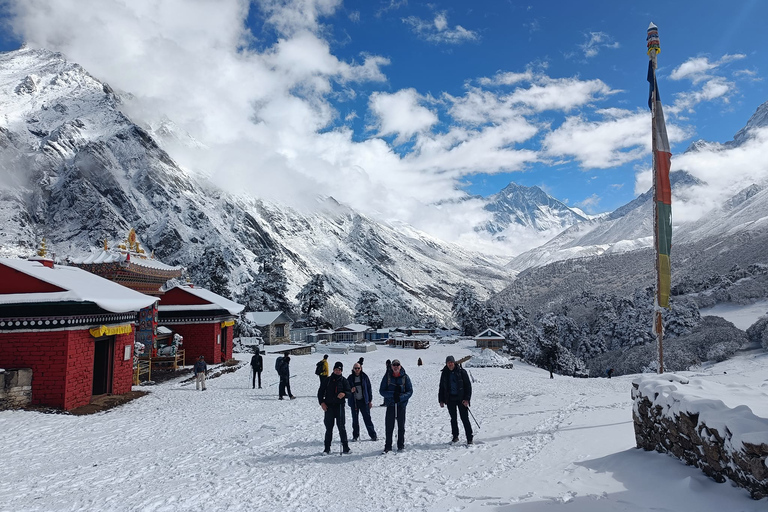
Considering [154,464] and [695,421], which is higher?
[695,421]

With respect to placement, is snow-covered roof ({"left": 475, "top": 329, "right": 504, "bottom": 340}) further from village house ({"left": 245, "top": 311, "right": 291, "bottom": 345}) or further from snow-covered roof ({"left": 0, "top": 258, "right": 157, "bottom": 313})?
snow-covered roof ({"left": 0, "top": 258, "right": 157, "bottom": 313})

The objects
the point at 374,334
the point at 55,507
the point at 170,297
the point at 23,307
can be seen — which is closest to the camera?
the point at 55,507

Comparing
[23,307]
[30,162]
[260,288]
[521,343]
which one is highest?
[30,162]

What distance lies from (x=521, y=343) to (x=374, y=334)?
89.6 feet

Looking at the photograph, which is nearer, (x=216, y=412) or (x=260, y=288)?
(x=216, y=412)

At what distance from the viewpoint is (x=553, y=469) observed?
24.3ft

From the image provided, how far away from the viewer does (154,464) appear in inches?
358

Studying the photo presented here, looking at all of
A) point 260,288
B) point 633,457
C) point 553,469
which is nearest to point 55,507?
point 553,469

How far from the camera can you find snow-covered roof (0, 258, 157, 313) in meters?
14.3

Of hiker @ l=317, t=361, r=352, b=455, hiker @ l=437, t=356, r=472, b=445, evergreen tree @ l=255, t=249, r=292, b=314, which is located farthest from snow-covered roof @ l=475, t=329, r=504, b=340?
hiker @ l=317, t=361, r=352, b=455

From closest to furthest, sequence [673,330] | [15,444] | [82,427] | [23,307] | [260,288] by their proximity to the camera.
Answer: [15,444] < [82,427] < [23,307] < [673,330] < [260,288]

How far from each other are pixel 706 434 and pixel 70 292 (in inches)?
654

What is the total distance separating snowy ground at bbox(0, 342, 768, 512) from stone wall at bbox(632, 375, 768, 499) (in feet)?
0.63

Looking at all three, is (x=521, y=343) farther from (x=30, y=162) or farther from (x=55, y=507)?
(x=30, y=162)
